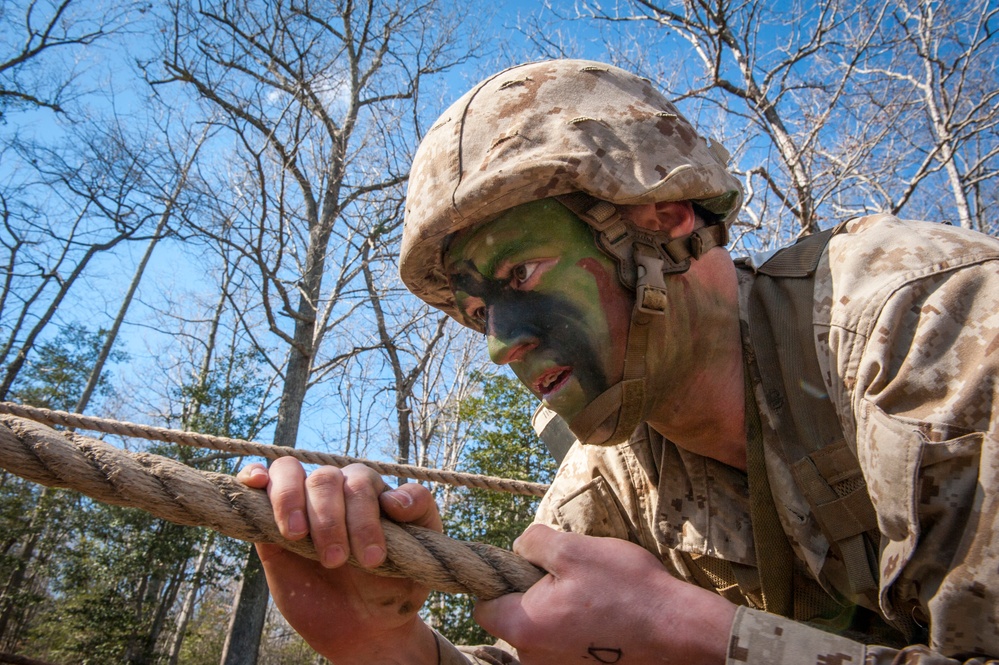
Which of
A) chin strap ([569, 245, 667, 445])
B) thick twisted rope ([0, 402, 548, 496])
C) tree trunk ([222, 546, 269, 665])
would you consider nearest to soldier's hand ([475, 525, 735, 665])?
chin strap ([569, 245, 667, 445])

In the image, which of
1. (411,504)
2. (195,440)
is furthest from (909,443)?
(195,440)

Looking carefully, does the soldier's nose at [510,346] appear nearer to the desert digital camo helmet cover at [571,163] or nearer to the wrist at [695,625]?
the desert digital camo helmet cover at [571,163]

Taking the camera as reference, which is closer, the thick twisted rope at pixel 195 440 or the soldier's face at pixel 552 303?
the soldier's face at pixel 552 303

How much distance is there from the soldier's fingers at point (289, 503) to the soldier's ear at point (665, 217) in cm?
112

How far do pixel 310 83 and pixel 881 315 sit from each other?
10.4m

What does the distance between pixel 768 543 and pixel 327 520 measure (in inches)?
44.5

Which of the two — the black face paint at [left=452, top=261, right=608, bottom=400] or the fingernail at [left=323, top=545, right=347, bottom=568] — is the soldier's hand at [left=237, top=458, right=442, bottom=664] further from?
the black face paint at [left=452, top=261, right=608, bottom=400]

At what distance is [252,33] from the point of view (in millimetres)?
10312

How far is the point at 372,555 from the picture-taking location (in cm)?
141

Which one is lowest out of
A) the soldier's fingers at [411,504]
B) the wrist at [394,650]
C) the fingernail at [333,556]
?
the wrist at [394,650]

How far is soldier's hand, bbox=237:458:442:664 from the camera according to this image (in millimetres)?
1394

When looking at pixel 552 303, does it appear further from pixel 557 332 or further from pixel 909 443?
pixel 909 443

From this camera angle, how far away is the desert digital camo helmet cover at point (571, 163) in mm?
1788

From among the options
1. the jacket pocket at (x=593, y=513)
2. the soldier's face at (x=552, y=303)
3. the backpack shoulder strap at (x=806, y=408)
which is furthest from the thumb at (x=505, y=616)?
the backpack shoulder strap at (x=806, y=408)
